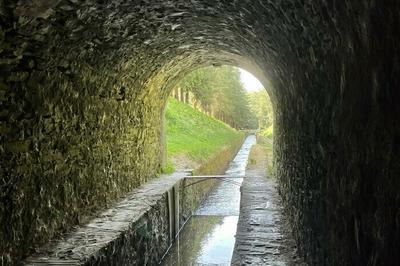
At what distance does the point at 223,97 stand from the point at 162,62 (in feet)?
145

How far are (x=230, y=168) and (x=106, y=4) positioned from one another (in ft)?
70.1

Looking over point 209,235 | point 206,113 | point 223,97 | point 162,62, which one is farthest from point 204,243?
point 223,97

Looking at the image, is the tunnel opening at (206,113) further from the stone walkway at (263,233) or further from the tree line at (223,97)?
the stone walkway at (263,233)

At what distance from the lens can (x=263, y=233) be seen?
725 centimetres

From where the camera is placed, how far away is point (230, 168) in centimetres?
2617

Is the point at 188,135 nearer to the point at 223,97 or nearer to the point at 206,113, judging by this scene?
the point at 206,113

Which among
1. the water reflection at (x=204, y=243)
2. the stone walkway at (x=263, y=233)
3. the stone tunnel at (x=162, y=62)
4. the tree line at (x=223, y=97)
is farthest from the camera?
the tree line at (x=223, y=97)

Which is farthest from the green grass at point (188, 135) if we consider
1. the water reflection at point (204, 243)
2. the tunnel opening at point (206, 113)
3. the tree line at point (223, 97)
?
the tree line at point (223, 97)

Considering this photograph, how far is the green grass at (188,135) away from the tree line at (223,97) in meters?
2.46

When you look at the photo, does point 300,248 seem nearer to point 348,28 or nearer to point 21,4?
point 348,28

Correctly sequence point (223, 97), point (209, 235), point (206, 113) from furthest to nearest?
point (223, 97) → point (206, 113) → point (209, 235)

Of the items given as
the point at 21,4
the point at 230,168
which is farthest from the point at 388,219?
the point at 230,168

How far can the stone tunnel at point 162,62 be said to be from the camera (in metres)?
2.47

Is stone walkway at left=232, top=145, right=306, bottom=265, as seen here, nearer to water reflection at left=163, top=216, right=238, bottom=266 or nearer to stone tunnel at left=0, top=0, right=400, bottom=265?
stone tunnel at left=0, top=0, right=400, bottom=265
